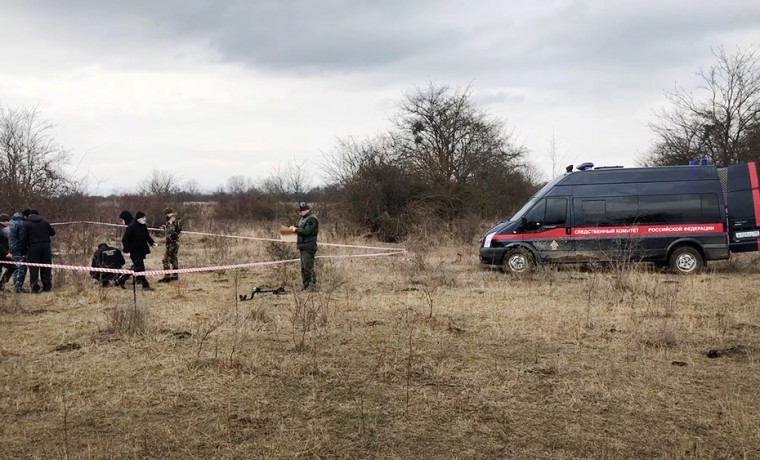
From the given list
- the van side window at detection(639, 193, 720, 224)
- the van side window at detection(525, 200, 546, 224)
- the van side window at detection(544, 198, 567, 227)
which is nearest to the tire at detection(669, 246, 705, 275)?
the van side window at detection(639, 193, 720, 224)

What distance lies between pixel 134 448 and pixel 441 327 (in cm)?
430

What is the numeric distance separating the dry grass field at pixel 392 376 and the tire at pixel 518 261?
93.9 inches

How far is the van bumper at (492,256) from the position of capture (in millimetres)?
13023

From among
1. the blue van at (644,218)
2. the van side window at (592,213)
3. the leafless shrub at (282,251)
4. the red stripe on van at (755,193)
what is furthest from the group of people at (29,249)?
the red stripe on van at (755,193)

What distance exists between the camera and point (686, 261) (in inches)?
496

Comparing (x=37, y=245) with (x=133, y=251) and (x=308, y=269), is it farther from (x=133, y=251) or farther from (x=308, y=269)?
(x=308, y=269)

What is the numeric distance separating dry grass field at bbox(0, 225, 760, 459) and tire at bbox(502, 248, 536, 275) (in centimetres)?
239

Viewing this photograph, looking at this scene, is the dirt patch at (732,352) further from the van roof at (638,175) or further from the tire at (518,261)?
the van roof at (638,175)

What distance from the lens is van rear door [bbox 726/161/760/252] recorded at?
41.3ft

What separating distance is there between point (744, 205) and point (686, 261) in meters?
1.66

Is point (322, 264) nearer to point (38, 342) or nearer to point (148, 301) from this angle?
point (148, 301)

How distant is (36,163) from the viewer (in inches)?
645

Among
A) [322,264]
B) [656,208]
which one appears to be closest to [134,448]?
[322,264]

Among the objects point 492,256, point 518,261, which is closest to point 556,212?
point 518,261
